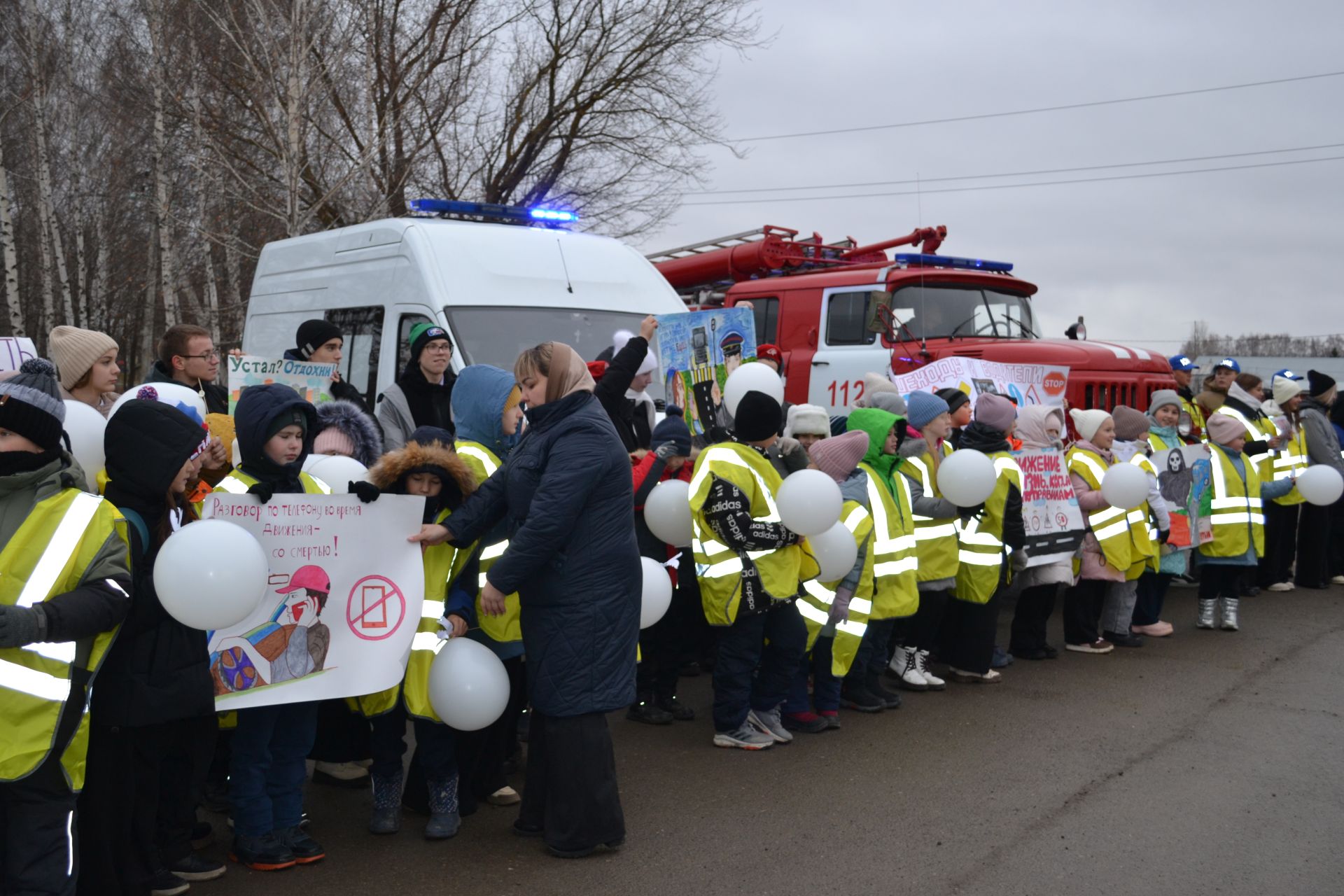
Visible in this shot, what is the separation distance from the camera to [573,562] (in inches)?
171

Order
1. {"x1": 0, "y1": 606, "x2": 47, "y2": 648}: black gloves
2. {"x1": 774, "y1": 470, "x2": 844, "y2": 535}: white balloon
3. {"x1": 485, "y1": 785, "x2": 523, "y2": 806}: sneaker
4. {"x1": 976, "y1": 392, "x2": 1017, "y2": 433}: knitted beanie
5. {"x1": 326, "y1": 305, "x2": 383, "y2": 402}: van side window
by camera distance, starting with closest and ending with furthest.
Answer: {"x1": 0, "y1": 606, "x2": 47, "y2": 648}: black gloves
{"x1": 485, "y1": 785, "x2": 523, "y2": 806}: sneaker
{"x1": 774, "y1": 470, "x2": 844, "y2": 535}: white balloon
{"x1": 976, "y1": 392, "x2": 1017, "y2": 433}: knitted beanie
{"x1": 326, "y1": 305, "x2": 383, "y2": 402}: van side window

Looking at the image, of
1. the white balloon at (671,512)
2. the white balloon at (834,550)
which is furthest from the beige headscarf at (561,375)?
the white balloon at (834,550)

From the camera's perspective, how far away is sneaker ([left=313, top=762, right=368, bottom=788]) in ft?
17.5

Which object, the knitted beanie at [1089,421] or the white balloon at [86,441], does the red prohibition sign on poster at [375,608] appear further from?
the knitted beanie at [1089,421]

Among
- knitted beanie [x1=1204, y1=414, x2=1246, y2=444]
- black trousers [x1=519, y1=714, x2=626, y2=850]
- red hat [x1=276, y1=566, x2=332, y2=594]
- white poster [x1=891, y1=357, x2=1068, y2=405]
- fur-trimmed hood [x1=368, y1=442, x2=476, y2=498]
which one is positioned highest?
white poster [x1=891, y1=357, x2=1068, y2=405]

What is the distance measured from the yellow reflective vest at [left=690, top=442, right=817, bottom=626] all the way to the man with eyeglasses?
192cm

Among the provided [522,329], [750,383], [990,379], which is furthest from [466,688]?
[990,379]

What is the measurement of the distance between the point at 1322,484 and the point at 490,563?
770 cm

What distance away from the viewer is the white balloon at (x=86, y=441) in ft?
13.6

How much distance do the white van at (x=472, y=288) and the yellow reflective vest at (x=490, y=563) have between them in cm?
296

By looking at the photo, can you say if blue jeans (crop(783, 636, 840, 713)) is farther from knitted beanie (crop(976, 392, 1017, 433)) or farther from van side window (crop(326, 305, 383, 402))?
van side window (crop(326, 305, 383, 402))

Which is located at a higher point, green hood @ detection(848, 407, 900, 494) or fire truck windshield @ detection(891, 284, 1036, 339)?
fire truck windshield @ detection(891, 284, 1036, 339)

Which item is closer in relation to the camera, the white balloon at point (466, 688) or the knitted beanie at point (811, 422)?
the white balloon at point (466, 688)

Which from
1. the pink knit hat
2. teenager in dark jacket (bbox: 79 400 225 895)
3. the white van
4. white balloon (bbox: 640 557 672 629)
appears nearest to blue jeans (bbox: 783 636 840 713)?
the pink knit hat
